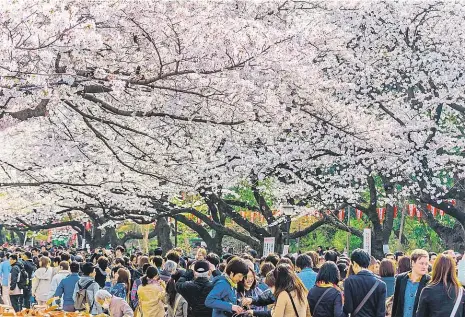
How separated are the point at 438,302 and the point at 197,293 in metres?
3.69

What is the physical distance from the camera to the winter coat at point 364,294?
8.29 m

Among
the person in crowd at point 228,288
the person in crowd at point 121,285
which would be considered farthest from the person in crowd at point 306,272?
the person in crowd at point 121,285

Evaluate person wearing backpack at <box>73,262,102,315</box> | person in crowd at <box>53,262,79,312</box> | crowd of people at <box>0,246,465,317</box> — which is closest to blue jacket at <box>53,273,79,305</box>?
person in crowd at <box>53,262,79,312</box>

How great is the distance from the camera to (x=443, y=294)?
284 inches

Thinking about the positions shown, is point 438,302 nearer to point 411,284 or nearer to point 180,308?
point 411,284

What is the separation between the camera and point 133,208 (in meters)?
24.5

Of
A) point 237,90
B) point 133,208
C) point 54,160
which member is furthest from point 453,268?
point 133,208

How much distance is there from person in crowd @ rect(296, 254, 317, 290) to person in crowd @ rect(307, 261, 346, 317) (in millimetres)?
2148

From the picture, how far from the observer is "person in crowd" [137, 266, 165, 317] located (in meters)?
10.8

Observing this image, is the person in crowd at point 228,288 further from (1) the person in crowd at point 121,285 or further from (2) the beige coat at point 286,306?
(1) the person in crowd at point 121,285

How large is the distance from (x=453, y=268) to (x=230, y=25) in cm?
487

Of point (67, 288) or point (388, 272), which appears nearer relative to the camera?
point (388, 272)

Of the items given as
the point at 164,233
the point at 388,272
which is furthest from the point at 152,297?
the point at 164,233

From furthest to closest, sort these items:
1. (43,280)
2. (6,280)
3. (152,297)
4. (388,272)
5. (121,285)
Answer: (6,280)
(43,280)
(121,285)
(152,297)
(388,272)
